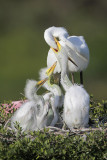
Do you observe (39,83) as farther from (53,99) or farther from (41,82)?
(53,99)

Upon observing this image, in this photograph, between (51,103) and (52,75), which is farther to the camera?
(52,75)

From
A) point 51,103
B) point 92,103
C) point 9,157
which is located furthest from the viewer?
point 92,103

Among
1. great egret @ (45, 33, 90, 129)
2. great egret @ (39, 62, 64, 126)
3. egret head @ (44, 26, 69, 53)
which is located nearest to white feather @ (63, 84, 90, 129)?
great egret @ (45, 33, 90, 129)

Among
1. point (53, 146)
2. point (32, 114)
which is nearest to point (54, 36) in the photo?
point (32, 114)

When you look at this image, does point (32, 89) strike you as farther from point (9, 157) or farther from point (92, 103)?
point (9, 157)

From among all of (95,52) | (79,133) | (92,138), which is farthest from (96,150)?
(95,52)

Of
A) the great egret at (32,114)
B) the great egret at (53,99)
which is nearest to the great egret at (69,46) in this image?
Answer: the great egret at (53,99)

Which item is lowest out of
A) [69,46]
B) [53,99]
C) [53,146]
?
[53,146]

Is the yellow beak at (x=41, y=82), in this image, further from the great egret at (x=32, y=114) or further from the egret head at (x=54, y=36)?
the egret head at (x=54, y=36)
